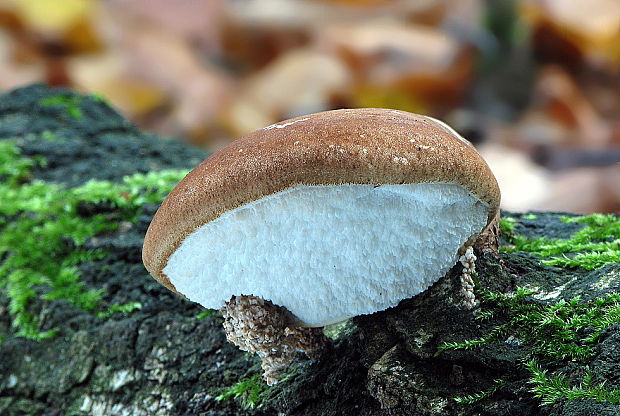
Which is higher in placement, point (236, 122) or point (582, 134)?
point (236, 122)

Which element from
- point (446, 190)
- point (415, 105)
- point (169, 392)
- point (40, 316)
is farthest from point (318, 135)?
point (415, 105)

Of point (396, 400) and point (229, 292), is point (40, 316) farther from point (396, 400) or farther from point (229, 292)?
point (396, 400)

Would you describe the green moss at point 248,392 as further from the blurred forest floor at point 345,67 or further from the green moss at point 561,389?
the blurred forest floor at point 345,67

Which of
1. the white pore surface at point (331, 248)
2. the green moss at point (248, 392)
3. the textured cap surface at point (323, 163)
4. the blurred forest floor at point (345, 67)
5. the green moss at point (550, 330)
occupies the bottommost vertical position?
the green moss at point (550, 330)

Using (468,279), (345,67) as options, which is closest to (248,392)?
(468,279)

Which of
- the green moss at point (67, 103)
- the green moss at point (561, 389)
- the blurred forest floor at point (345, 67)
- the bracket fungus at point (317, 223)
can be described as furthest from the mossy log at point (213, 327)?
the blurred forest floor at point (345, 67)

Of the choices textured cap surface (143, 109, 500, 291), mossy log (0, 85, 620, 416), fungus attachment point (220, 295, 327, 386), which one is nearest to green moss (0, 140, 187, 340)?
mossy log (0, 85, 620, 416)

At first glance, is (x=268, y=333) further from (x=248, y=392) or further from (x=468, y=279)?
(x=468, y=279)
